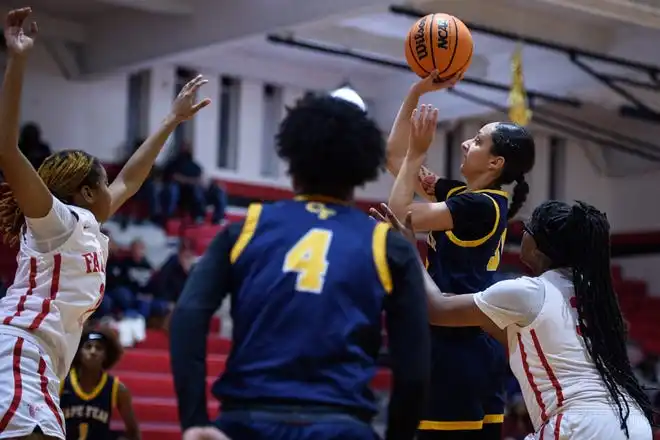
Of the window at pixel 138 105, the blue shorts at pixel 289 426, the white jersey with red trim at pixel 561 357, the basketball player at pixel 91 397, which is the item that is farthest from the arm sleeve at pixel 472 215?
the window at pixel 138 105

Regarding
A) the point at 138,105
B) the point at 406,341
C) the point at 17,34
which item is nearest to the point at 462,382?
the point at 406,341

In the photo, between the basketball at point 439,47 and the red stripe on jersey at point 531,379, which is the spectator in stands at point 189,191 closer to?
the basketball at point 439,47

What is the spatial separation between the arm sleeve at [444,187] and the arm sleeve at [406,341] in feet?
6.83

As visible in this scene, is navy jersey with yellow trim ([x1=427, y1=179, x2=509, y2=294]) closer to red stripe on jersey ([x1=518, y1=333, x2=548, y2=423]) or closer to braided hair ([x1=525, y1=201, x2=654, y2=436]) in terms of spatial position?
braided hair ([x1=525, y1=201, x2=654, y2=436])

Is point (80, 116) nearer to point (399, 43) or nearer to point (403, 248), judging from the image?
point (399, 43)

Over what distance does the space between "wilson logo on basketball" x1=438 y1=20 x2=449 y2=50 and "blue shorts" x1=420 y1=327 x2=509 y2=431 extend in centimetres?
122

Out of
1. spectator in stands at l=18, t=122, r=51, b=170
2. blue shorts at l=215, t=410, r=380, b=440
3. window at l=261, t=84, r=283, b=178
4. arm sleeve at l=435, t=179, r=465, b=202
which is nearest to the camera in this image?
blue shorts at l=215, t=410, r=380, b=440

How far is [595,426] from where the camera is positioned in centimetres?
381

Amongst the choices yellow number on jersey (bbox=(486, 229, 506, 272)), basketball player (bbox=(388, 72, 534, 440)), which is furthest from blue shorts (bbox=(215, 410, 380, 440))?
yellow number on jersey (bbox=(486, 229, 506, 272))

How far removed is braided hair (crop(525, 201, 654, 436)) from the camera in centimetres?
390

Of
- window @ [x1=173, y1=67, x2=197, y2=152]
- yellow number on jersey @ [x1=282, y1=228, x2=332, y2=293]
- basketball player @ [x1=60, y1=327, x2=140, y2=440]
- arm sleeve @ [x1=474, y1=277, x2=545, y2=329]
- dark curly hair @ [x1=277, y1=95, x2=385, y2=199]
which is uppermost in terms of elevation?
dark curly hair @ [x1=277, y1=95, x2=385, y2=199]

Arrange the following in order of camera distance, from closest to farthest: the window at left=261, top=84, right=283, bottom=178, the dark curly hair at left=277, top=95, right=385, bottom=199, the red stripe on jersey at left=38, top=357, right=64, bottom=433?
the dark curly hair at left=277, top=95, right=385, bottom=199 < the red stripe on jersey at left=38, top=357, right=64, bottom=433 < the window at left=261, top=84, right=283, bottom=178

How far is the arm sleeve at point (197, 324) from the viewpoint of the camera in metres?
2.64

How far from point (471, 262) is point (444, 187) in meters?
0.44
